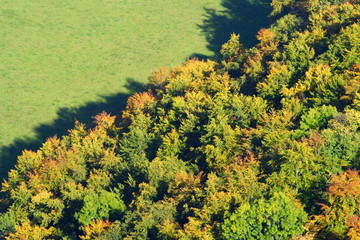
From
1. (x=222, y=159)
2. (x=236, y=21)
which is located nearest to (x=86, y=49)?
(x=236, y=21)

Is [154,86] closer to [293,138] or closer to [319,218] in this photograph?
[293,138]

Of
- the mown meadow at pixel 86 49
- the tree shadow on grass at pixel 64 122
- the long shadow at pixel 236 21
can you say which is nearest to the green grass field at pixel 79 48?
the mown meadow at pixel 86 49

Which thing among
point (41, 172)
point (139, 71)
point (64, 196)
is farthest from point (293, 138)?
point (139, 71)

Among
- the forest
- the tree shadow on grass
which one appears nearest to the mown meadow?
the tree shadow on grass

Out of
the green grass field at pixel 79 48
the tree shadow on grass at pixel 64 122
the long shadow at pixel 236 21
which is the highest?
the long shadow at pixel 236 21

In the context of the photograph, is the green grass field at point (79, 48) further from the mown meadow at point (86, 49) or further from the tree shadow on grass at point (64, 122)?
the tree shadow on grass at point (64, 122)

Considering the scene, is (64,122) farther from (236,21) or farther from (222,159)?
(236,21)

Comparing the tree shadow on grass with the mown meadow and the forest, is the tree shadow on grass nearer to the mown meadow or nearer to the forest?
the mown meadow
